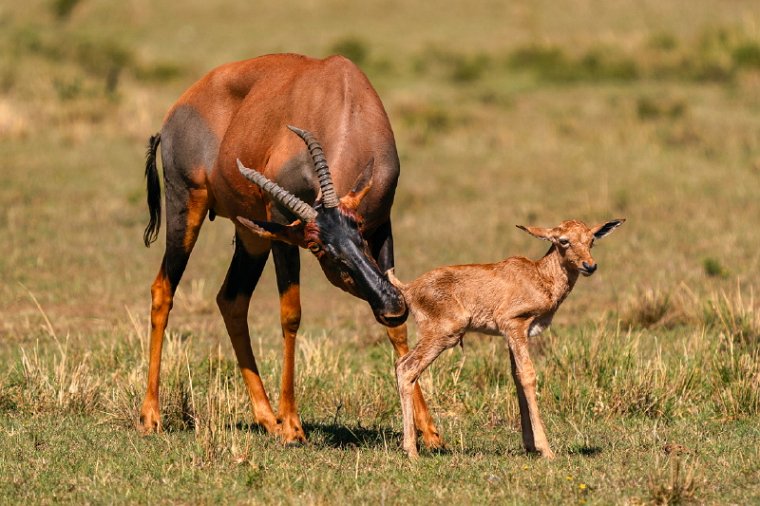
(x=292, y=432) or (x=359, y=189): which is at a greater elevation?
(x=359, y=189)

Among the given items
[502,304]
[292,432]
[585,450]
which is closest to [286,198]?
[502,304]

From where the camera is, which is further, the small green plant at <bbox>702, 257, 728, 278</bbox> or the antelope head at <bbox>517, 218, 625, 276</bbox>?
the small green plant at <bbox>702, 257, 728, 278</bbox>

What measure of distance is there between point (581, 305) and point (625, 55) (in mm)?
17506

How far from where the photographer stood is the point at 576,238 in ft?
23.9

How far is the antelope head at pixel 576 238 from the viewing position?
7.25 m

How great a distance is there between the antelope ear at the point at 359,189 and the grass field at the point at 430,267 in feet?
4.58

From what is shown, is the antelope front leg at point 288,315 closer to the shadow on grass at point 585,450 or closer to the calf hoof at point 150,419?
the calf hoof at point 150,419

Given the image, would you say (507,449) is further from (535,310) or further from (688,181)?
(688,181)

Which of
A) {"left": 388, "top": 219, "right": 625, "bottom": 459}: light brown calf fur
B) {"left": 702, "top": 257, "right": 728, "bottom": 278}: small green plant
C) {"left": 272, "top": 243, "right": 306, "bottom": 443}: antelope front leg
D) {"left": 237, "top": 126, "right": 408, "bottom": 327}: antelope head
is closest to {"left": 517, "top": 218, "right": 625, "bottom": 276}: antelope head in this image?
{"left": 388, "top": 219, "right": 625, "bottom": 459}: light brown calf fur

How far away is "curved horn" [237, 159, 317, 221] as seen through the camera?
729 cm

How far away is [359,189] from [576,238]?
132 cm

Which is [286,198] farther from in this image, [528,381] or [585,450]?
[585,450]

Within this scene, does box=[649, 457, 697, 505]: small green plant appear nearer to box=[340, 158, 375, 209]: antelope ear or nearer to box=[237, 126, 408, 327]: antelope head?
box=[237, 126, 408, 327]: antelope head

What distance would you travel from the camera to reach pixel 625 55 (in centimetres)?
2934
